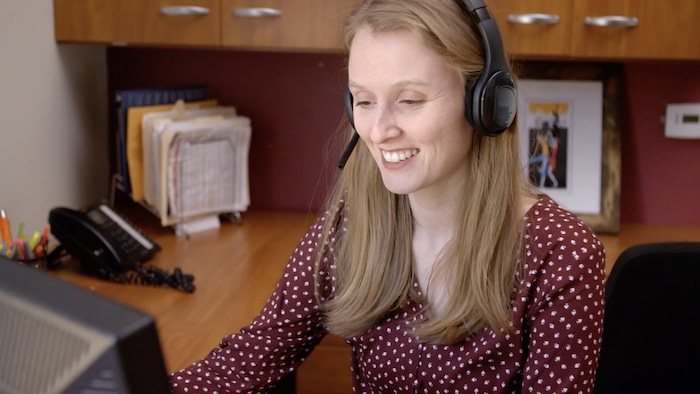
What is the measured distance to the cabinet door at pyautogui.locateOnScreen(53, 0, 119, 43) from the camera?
5.80ft

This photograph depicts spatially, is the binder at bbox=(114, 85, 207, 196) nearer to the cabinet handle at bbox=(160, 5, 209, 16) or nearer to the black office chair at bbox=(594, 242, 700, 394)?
the cabinet handle at bbox=(160, 5, 209, 16)

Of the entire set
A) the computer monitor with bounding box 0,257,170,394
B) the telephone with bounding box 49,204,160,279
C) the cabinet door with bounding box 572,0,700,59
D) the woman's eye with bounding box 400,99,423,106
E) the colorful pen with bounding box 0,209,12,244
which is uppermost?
the cabinet door with bounding box 572,0,700,59

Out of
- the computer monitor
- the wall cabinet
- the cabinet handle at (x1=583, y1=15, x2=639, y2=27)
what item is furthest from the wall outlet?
the computer monitor

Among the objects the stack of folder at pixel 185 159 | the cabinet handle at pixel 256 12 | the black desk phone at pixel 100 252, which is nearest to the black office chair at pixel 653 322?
the black desk phone at pixel 100 252

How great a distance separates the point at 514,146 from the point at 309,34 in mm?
781

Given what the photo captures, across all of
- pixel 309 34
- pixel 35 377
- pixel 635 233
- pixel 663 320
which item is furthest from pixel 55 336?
pixel 635 233

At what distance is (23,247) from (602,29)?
1.21m

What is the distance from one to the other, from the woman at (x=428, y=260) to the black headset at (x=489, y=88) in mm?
23

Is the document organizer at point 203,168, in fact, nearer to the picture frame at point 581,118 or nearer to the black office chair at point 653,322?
the picture frame at point 581,118

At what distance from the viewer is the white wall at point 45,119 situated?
5.30 ft

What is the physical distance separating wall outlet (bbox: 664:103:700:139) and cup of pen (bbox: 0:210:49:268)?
1.45 m

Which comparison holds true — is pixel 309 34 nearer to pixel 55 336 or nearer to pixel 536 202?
pixel 536 202

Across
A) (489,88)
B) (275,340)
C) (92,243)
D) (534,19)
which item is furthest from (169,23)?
(489,88)

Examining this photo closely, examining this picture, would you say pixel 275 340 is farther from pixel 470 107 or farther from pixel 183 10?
pixel 183 10
